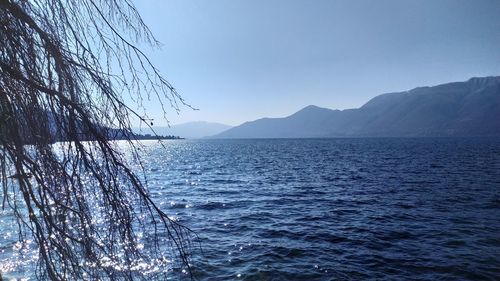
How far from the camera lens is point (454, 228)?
17.3 m

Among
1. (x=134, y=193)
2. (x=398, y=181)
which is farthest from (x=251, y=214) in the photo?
(x=398, y=181)

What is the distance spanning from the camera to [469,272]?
11.8 metres

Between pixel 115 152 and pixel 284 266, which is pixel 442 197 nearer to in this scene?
pixel 284 266

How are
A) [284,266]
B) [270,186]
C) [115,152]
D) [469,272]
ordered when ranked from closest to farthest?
[115,152] → [469,272] → [284,266] → [270,186]

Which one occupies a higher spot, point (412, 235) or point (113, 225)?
point (113, 225)

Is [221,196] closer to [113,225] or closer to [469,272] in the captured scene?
[469,272]

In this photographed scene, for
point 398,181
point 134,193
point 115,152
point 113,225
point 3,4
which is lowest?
point 398,181

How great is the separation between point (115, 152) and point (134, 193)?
0.53 meters

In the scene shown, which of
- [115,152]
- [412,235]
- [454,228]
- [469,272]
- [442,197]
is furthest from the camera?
[442,197]

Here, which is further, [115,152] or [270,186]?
[270,186]

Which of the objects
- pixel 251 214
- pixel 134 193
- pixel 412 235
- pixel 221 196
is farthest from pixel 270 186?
pixel 134 193

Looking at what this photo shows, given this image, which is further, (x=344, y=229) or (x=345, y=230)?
(x=344, y=229)

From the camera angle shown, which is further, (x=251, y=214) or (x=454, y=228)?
(x=251, y=214)

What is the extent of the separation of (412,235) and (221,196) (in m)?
16.1
